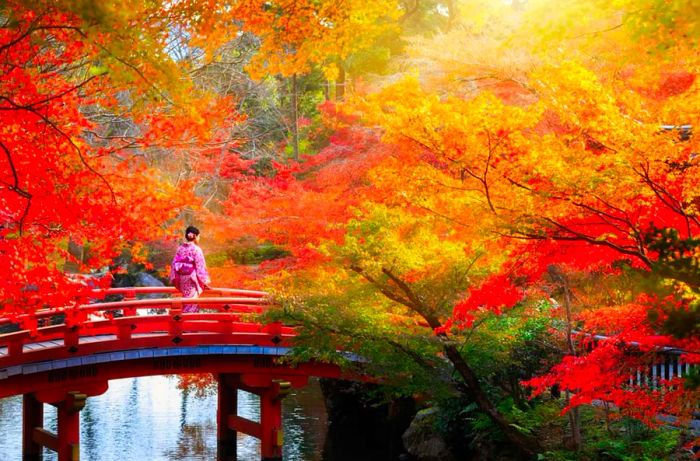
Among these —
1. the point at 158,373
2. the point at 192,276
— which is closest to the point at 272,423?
the point at 158,373

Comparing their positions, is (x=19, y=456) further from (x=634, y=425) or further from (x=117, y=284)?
(x=117, y=284)

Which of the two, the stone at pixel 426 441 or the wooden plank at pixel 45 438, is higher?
the wooden plank at pixel 45 438

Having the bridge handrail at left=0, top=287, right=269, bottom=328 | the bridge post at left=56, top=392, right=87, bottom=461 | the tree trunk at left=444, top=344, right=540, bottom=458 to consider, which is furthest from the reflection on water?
the tree trunk at left=444, top=344, right=540, bottom=458

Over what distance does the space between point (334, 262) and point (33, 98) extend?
494 cm

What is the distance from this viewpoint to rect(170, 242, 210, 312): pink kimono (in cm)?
1423

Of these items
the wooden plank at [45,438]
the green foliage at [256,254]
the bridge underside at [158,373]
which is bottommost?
the wooden plank at [45,438]

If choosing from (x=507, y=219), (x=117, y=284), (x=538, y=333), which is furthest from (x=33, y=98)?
(x=117, y=284)

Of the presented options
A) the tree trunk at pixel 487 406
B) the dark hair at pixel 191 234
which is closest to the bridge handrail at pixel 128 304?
the dark hair at pixel 191 234

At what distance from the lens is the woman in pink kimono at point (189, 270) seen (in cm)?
1422

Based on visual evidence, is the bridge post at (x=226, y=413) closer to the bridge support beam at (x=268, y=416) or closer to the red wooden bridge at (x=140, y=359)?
the red wooden bridge at (x=140, y=359)

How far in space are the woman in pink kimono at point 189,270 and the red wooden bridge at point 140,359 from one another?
48 centimetres

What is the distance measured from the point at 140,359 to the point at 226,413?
106 inches

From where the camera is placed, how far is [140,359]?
45.2ft

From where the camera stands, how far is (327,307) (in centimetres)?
1199
